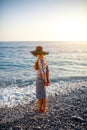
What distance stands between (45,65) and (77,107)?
1594 millimetres

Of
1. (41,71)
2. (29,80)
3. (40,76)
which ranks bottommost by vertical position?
(29,80)

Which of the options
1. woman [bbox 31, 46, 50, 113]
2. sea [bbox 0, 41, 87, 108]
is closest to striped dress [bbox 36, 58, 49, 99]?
woman [bbox 31, 46, 50, 113]

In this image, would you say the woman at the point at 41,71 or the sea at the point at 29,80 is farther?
the sea at the point at 29,80

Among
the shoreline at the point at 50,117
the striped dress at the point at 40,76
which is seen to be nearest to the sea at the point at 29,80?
the shoreline at the point at 50,117

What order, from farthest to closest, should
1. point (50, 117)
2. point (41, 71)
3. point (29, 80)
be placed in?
point (29, 80)
point (41, 71)
point (50, 117)

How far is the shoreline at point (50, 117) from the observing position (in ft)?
17.2

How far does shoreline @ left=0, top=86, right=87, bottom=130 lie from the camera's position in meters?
5.25

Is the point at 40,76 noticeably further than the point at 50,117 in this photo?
Yes

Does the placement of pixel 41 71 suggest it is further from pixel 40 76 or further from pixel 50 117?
pixel 50 117

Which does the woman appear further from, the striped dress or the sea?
the sea

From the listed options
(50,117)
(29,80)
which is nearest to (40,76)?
(50,117)

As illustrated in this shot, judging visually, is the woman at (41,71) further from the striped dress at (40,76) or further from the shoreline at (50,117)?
the shoreline at (50,117)

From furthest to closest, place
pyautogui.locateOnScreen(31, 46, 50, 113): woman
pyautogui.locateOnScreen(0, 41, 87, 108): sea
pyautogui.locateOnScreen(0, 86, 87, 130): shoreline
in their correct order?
pyautogui.locateOnScreen(0, 41, 87, 108): sea < pyautogui.locateOnScreen(31, 46, 50, 113): woman < pyautogui.locateOnScreen(0, 86, 87, 130): shoreline

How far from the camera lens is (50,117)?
579cm
